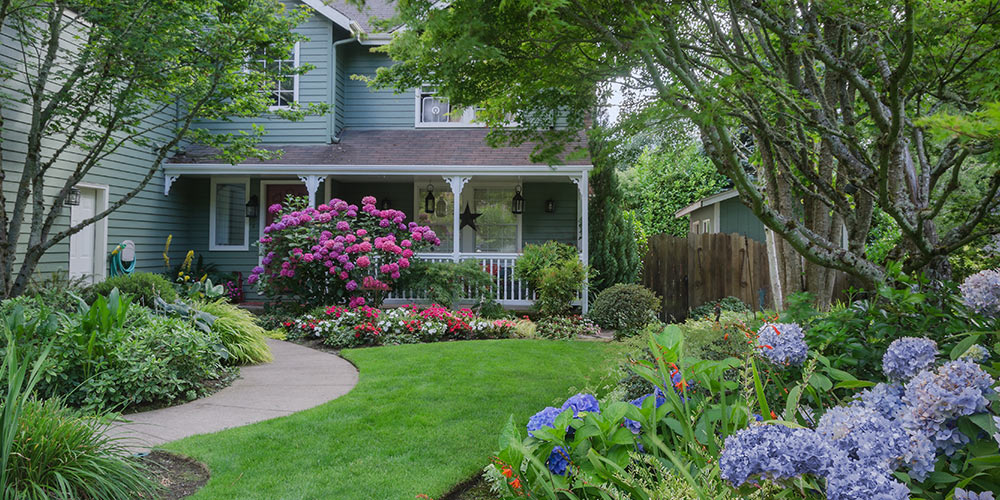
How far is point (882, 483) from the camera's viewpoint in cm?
120

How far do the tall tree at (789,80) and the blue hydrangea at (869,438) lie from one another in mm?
1696

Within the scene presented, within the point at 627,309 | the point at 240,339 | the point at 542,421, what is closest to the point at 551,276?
the point at 627,309

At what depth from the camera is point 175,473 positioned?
3240 millimetres

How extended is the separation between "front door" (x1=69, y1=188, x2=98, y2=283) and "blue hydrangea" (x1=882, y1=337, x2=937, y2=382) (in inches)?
420

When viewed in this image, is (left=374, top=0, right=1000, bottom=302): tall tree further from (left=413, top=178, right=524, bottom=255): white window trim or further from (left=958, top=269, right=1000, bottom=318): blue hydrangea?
(left=413, top=178, right=524, bottom=255): white window trim

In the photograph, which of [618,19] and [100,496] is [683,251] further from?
[100,496]

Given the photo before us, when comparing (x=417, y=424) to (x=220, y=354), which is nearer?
(x=417, y=424)

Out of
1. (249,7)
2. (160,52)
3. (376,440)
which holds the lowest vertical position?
(376,440)

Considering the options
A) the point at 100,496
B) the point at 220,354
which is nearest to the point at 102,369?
the point at 220,354

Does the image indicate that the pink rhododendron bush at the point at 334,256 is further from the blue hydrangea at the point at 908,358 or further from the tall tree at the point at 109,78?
the blue hydrangea at the point at 908,358

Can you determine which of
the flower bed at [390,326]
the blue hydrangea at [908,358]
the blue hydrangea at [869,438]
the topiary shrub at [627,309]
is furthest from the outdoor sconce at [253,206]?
the blue hydrangea at [869,438]

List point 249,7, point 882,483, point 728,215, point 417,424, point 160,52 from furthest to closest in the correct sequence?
point 728,215, point 249,7, point 160,52, point 417,424, point 882,483

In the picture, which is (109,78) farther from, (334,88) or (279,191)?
(279,191)

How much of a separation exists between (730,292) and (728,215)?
5439 millimetres
